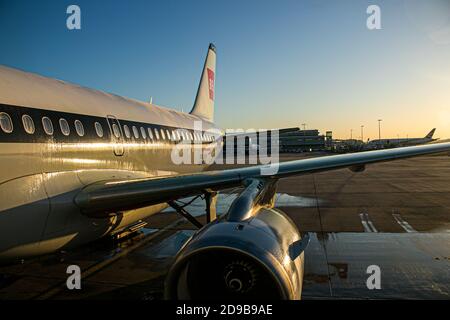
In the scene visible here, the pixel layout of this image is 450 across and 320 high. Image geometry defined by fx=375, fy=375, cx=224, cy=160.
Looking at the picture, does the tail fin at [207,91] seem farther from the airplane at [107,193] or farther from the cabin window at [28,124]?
the cabin window at [28,124]

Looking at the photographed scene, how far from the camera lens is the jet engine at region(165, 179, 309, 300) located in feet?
12.4

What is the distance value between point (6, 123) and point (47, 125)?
70 centimetres

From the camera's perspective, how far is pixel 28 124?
16.3 feet

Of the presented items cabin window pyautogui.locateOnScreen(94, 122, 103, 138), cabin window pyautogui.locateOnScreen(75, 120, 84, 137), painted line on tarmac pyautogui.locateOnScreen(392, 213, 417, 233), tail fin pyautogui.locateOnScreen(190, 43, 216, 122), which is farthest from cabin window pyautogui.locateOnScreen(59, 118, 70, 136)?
tail fin pyautogui.locateOnScreen(190, 43, 216, 122)

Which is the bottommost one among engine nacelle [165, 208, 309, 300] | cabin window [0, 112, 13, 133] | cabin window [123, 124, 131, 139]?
engine nacelle [165, 208, 309, 300]

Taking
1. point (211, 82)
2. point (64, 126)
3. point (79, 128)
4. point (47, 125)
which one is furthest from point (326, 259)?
point (211, 82)

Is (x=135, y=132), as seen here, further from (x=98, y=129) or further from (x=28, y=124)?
(x=28, y=124)

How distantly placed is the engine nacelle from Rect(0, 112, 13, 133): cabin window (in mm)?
2650

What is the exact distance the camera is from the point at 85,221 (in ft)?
17.9

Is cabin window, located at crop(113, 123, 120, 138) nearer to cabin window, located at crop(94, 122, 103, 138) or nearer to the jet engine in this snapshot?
cabin window, located at crop(94, 122, 103, 138)

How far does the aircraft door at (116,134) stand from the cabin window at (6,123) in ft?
7.29

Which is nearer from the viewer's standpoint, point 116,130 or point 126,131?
point 116,130

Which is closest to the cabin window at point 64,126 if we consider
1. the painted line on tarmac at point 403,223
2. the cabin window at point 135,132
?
Result: the cabin window at point 135,132

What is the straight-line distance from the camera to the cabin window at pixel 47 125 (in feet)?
17.2
